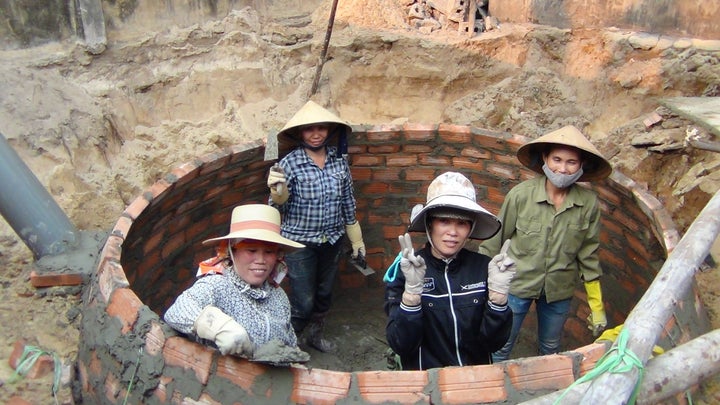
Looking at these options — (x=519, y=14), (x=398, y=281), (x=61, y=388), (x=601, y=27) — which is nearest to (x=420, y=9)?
(x=519, y=14)

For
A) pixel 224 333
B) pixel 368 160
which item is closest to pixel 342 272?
pixel 368 160

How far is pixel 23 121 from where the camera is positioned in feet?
15.0

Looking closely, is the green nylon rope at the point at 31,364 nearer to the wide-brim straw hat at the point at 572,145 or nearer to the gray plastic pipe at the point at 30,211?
the gray plastic pipe at the point at 30,211

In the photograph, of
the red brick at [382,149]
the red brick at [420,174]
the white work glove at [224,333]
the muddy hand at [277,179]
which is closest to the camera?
the white work glove at [224,333]

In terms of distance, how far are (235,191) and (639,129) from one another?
270 cm

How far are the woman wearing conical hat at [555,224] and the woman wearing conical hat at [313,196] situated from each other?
36.1 inches

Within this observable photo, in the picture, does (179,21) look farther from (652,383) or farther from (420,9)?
(652,383)

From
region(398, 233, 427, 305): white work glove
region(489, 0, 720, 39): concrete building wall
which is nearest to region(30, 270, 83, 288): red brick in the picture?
region(398, 233, 427, 305): white work glove

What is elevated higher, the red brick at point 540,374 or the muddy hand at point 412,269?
the muddy hand at point 412,269

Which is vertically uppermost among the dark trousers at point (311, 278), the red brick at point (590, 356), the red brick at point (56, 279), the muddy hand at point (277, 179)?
the muddy hand at point (277, 179)

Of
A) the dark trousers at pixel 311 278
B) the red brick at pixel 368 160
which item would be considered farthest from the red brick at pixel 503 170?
the dark trousers at pixel 311 278

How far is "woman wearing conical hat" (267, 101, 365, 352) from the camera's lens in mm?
3768

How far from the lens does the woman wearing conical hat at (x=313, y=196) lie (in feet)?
12.4

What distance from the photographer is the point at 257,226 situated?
2.72 m
